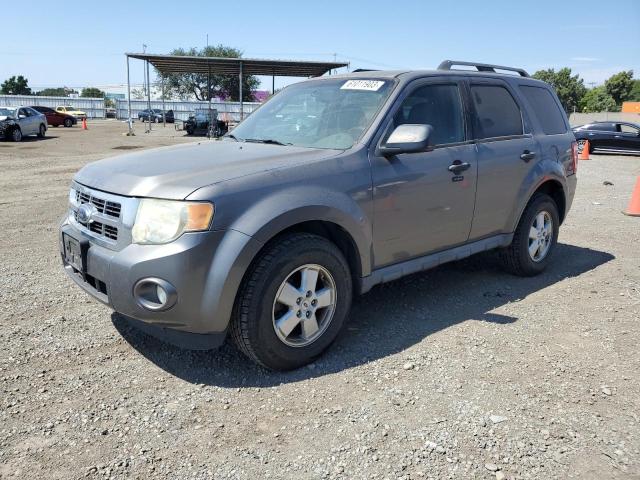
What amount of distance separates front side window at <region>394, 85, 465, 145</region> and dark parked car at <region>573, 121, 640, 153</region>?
17.6 meters

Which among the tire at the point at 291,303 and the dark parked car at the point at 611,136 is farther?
the dark parked car at the point at 611,136

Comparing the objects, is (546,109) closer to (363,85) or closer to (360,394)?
(363,85)

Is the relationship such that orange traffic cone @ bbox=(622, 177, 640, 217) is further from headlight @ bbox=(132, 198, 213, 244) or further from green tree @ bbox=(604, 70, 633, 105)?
green tree @ bbox=(604, 70, 633, 105)

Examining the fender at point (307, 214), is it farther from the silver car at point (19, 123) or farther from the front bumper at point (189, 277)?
the silver car at point (19, 123)

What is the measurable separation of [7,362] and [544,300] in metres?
4.13

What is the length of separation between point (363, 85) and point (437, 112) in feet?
2.08

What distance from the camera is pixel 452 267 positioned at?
5766 millimetres

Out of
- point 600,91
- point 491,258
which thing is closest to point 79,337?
point 491,258

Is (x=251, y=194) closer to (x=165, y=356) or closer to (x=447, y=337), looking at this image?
(x=165, y=356)

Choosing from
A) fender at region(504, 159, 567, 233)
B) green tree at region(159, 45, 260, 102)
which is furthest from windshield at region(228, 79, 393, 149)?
green tree at region(159, 45, 260, 102)

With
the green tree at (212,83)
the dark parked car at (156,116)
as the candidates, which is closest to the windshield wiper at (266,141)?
the dark parked car at (156,116)

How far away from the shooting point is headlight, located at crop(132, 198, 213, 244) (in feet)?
9.62

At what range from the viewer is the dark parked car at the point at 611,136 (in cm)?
2022

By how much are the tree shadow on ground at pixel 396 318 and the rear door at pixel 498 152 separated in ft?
1.96
